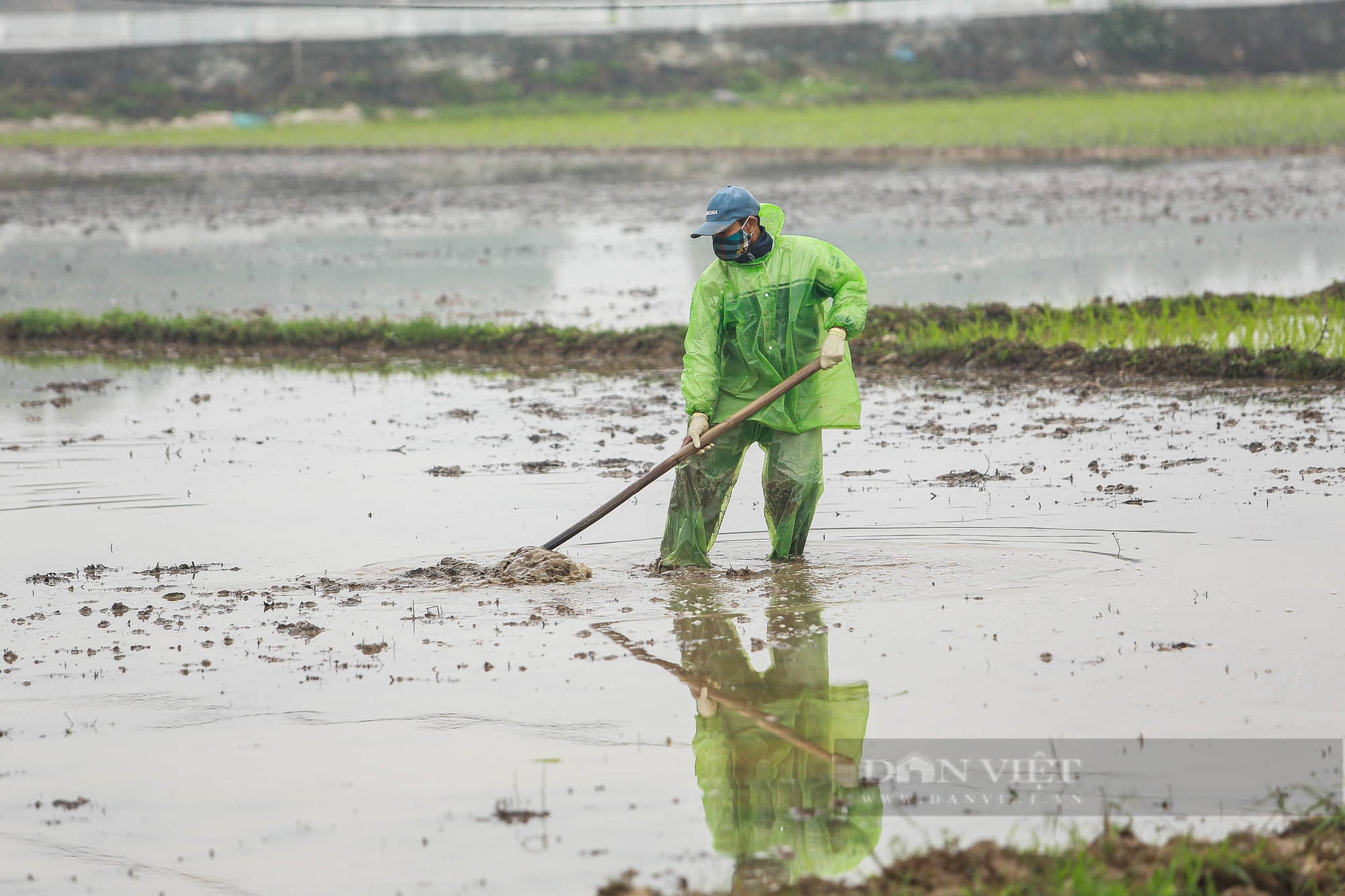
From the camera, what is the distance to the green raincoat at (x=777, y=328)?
5.64 m

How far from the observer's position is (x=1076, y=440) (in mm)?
7816

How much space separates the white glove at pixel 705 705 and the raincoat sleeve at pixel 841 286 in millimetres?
1592

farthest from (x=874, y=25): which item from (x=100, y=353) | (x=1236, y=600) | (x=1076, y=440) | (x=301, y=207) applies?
(x=1236, y=600)

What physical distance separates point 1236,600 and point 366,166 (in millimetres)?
23113

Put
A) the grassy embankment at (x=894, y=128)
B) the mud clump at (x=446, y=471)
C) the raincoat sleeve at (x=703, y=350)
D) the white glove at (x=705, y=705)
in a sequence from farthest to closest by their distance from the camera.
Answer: the grassy embankment at (x=894, y=128) < the mud clump at (x=446, y=471) < the raincoat sleeve at (x=703, y=350) < the white glove at (x=705, y=705)

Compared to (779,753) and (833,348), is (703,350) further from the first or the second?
(779,753)

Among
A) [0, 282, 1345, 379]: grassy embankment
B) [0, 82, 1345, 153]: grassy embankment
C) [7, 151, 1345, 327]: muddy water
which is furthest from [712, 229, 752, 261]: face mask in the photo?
[0, 82, 1345, 153]: grassy embankment

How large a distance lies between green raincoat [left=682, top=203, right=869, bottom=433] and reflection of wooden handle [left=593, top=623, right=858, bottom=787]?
3.26 ft

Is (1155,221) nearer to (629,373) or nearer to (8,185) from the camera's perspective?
(629,373)

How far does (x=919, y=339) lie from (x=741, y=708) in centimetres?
606

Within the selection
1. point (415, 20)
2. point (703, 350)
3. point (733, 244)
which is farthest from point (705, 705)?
point (415, 20)

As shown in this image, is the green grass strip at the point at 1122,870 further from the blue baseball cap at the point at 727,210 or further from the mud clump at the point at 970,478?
the mud clump at the point at 970,478

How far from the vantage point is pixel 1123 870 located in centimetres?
314

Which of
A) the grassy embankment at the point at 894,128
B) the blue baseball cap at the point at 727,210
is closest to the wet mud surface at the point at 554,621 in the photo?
the blue baseball cap at the point at 727,210
